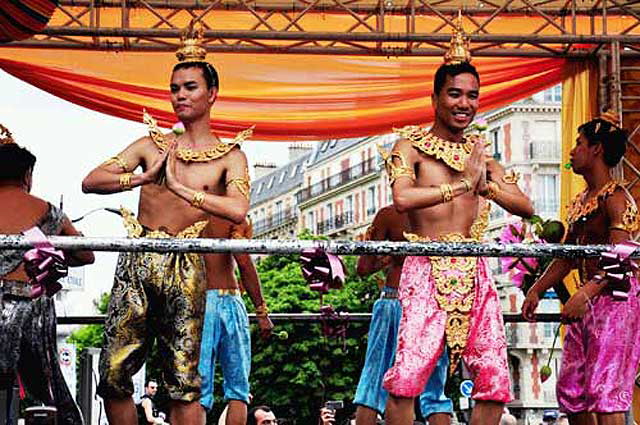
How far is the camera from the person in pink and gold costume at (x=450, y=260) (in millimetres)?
5320

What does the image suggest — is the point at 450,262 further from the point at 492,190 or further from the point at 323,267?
the point at 323,267

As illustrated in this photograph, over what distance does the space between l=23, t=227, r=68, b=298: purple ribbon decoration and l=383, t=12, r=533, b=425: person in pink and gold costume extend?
149 centimetres

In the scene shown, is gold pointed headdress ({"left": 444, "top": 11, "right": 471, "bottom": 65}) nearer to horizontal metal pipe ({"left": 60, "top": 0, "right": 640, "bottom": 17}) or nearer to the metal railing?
horizontal metal pipe ({"left": 60, "top": 0, "right": 640, "bottom": 17})

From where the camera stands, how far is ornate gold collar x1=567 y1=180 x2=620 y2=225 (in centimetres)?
633

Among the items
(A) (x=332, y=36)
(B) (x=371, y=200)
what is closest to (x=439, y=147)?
(A) (x=332, y=36)

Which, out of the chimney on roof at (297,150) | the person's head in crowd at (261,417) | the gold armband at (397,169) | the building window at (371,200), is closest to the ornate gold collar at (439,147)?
the gold armband at (397,169)

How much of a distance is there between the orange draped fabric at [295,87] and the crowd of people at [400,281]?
4385 mm

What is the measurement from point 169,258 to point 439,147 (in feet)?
4.15

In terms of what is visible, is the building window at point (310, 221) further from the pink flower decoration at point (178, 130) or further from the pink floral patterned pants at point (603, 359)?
the pink flower decoration at point (178, 130)

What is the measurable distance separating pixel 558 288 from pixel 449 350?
1522 millimetres

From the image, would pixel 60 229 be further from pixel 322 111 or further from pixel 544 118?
pixel 544 118

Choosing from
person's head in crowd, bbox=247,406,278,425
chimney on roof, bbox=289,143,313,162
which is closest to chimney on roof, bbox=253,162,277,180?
chimney on roof, bbox=289,143,313,162

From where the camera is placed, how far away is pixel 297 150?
263 ft

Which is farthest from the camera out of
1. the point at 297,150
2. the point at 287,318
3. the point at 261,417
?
the point at 297,150
